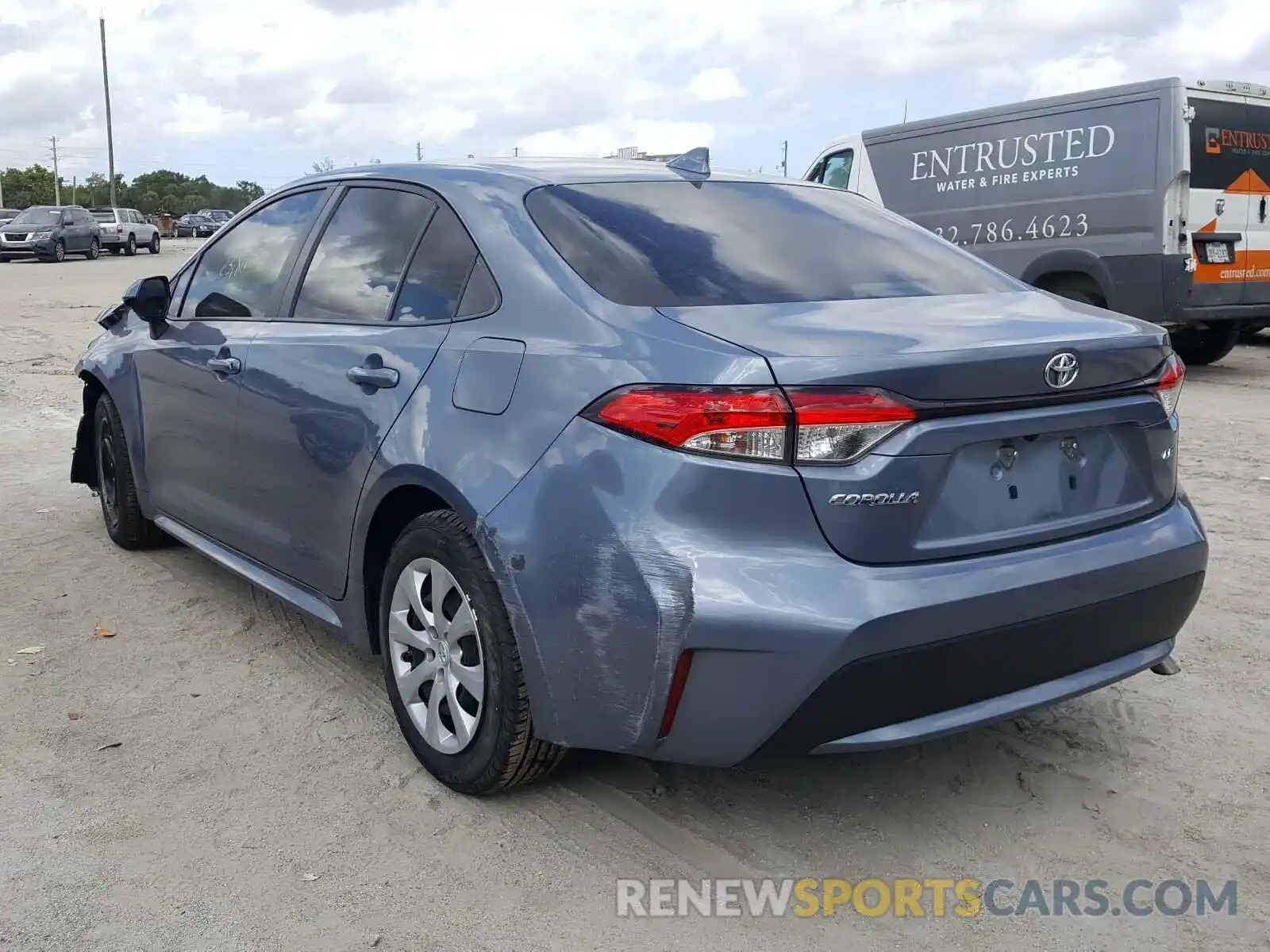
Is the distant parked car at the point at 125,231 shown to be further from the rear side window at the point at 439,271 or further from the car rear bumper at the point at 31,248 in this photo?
the rear side window at the point at 439,271

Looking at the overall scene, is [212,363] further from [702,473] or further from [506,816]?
[702,473]

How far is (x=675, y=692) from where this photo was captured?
2600mm

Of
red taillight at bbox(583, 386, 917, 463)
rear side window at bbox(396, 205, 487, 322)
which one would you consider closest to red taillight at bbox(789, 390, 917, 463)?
red taillight at bbox(583, 386, 917, 463)

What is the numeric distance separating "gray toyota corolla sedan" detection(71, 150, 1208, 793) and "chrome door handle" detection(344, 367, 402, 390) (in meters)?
0.02

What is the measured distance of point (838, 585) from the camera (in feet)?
8.32

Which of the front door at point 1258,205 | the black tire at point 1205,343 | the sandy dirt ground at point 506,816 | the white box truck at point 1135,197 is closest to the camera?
the sandy dirt ground at point 506,816

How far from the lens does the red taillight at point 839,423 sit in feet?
8.33

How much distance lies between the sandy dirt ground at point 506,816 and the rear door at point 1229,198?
6.62 meters

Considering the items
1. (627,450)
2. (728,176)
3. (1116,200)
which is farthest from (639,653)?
(1116,200)

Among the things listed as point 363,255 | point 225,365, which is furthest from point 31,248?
point 363,255

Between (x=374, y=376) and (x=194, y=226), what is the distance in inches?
2632

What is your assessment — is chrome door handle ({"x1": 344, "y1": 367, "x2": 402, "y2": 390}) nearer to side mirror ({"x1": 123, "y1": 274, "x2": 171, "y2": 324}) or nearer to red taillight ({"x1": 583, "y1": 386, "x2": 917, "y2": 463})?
red taillight ({"x1": 583, "y1": 386, "x2": 917, "y2": 463})

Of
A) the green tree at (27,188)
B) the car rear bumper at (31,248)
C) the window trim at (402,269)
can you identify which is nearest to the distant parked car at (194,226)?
the car rear bumper at (31,248)

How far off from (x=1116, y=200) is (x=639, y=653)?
906 cm
